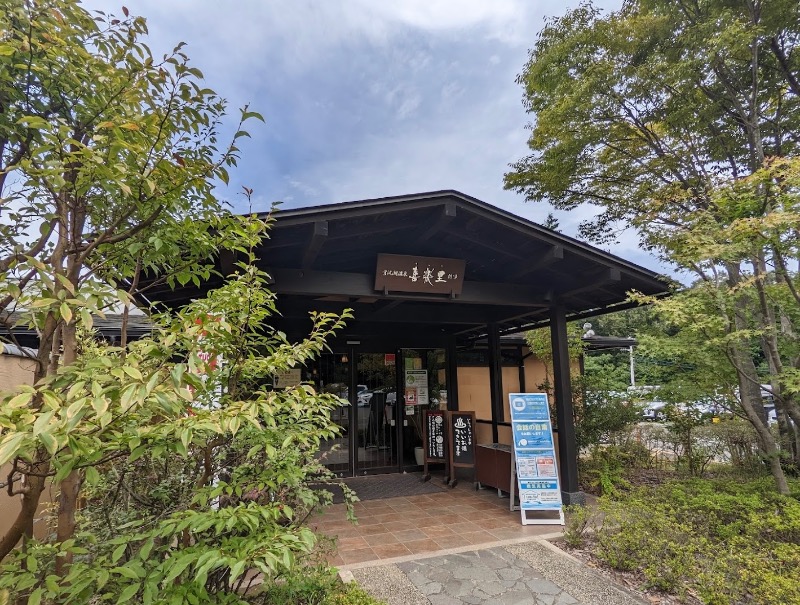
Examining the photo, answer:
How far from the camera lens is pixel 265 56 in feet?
18.6

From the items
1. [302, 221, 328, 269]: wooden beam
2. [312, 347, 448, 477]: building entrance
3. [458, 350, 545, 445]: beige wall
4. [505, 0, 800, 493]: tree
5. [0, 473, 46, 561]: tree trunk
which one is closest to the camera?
[0, 473, 46, 561]: tree trunk

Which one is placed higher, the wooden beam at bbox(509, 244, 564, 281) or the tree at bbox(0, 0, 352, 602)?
the wooden beam at bbox(509, 244, 564, 281)

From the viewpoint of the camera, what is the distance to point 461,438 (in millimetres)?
6500

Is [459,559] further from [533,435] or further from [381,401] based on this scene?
[381,401]

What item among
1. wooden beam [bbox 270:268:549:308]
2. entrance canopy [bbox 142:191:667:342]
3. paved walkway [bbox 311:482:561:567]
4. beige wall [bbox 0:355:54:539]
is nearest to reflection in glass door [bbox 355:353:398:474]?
paved walkway [bbox 311:482:561:567]

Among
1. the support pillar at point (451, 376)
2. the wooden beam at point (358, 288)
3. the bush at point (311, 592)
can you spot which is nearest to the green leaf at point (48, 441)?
the bush at point (311, 592)

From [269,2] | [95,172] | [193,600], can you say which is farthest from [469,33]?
[193,600]

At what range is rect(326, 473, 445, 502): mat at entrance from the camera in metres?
6.05

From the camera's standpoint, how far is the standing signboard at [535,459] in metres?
4.80

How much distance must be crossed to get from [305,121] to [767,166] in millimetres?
8016

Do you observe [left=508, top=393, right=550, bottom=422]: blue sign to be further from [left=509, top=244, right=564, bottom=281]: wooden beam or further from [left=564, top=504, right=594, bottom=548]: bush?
[left=509, top=244, right=564, bottom=281]: wooden beam

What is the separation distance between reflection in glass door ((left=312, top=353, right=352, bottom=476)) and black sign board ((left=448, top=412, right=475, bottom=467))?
5.98ft

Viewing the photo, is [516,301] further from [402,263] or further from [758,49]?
[758,49]

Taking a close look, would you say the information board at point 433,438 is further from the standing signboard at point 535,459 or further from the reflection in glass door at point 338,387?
the standing signboard at point 535,459
